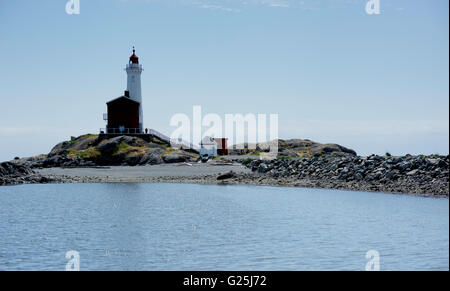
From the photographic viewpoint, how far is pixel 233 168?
198ft

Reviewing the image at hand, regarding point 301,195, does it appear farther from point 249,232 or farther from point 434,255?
point 434,255

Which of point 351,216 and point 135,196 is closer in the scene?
point 351,216

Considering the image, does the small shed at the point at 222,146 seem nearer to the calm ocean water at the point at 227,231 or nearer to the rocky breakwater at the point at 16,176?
the rocky breakwater at the point at 16,176

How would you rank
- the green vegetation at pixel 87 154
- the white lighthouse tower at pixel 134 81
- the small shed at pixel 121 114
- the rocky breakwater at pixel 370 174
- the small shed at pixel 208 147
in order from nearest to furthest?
the rocky breakwater at pixel 370 174 < the green vegetation at pixel 87 154 < the small shed at pixel 208 147 < the small shed at pixel 121 114 < the white lighthouse tower at pixel 134 81

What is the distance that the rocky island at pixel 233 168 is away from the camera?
3541cm

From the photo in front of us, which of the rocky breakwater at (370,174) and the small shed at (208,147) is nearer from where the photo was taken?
the rocky breakwater at (370,174)

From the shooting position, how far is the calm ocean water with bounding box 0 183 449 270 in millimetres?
16000

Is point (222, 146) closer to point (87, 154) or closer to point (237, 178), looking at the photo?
point (87, 154)

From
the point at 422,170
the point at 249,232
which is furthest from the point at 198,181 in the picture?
the point at 249,232

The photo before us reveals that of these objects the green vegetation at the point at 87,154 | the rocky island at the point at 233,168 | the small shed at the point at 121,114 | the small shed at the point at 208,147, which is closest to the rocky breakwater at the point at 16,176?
the rocky island at the point at 233,168

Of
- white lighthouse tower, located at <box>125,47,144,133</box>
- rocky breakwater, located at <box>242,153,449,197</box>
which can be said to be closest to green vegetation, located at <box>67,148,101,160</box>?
white lighthouse tower, located at <box>125,47,144,133</box>

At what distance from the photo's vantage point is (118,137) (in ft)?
240

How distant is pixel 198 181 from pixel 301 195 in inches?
606

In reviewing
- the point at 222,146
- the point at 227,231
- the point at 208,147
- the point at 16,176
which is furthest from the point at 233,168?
the point at 227,231
